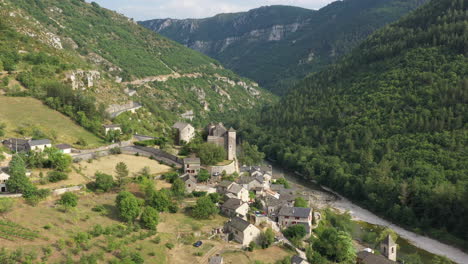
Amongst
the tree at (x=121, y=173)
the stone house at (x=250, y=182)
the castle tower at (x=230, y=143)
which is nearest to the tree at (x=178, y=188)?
the tree at (x=121, y=173)

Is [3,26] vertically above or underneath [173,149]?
above

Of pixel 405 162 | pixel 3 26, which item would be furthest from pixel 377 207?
pixel 3 26

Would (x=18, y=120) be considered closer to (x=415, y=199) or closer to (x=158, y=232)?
(x=158, y=232)

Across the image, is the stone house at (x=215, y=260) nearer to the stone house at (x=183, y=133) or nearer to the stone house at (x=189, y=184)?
the stone house at (x=189, y=184)

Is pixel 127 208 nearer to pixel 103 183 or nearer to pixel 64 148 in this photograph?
pixel 103 183

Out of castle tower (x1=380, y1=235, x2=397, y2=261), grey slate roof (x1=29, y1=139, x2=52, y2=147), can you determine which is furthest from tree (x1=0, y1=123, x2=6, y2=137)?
castle tower (x1=380, y1=235, x2=397, y2=261)

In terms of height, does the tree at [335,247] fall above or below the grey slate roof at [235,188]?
below
